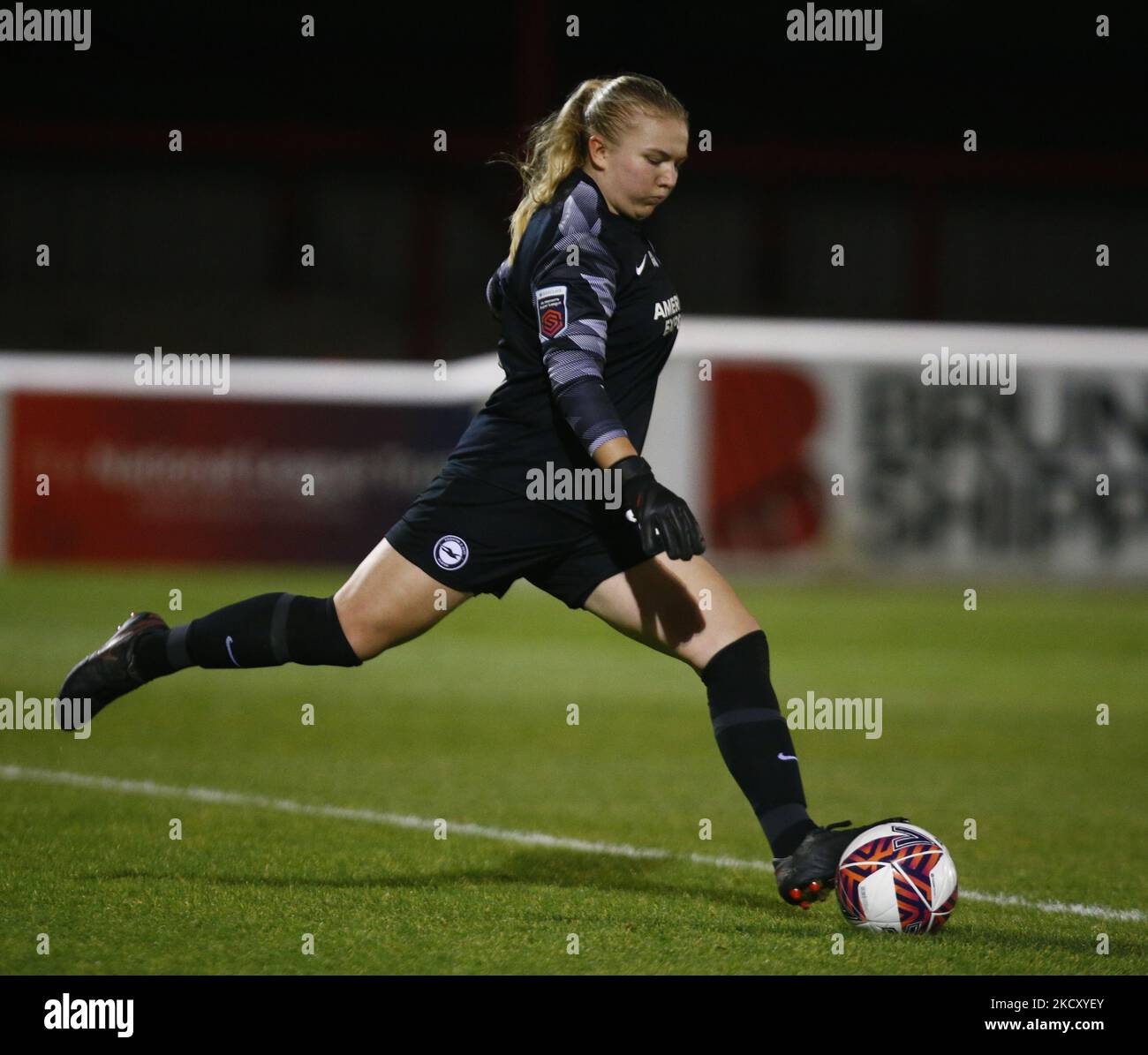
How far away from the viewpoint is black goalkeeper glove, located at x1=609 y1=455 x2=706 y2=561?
4039 mm

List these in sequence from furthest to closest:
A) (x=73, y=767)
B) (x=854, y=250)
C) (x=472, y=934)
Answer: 1. (x=854, y=250)
2. (x=73, y=767)
3. (x=472, y=934)

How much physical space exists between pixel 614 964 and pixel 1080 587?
51.0 feet

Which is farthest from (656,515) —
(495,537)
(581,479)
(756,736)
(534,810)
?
(534,810)

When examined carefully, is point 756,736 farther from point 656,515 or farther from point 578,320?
point 578,320

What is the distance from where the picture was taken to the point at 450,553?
14.3 ft

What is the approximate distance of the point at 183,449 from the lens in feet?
59.8

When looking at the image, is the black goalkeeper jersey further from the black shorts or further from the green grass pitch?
the green grass pitch

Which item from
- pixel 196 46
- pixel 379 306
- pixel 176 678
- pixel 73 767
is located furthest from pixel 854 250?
pixel 73 767

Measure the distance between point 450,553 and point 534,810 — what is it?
207 centimetres

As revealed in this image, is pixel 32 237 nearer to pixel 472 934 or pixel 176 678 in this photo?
pixel 176 678

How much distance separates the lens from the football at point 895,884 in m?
4.08

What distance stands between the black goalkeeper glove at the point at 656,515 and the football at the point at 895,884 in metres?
0.82

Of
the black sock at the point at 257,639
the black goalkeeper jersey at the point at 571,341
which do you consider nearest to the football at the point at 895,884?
the black goalkeeper jersey at the point at 571,341

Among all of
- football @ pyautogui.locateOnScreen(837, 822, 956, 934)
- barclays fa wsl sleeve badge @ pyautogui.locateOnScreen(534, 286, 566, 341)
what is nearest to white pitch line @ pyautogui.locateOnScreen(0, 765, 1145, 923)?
football @ pyautogui.locateOnScreen(837, 822, 956, 934)
